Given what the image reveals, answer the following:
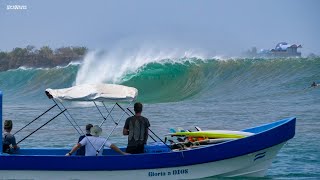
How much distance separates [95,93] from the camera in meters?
13.9

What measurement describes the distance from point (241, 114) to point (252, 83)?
48.1 ft

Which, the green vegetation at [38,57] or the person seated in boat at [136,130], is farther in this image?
the green vegetation at [38,57]

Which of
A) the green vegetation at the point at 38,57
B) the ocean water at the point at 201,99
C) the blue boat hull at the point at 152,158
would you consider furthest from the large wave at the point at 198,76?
the green vegetation at the point at 38,57

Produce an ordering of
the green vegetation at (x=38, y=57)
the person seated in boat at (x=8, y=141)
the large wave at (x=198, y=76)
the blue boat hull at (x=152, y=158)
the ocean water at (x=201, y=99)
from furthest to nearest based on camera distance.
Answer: the green vegetation at (x=38, y=57)
the large wave at (x=198, y=76)
the ocean water at (x=201, y=99)
the person seated in boat at (x=8, y=141)
the blue boat hull at (x=152, y=158)

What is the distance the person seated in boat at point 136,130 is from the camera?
14.0 metres

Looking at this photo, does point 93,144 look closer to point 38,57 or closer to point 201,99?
point 201,99

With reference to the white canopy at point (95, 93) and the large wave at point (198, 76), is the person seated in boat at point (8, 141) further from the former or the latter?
the large wave at point (198, 76)

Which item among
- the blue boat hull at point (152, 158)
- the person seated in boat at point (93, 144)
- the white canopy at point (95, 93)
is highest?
the white canopy at point (95, 93)

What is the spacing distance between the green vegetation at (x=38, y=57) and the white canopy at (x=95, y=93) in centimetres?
9132

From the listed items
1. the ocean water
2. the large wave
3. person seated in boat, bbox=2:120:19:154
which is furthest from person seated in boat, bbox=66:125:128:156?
the large wave

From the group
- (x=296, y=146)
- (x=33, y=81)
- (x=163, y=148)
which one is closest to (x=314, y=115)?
(x=296, y=146)

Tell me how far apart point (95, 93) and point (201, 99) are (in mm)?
25932

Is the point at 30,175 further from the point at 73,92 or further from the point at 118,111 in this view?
the point at 118,111

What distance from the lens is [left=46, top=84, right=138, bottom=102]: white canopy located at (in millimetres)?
13883
